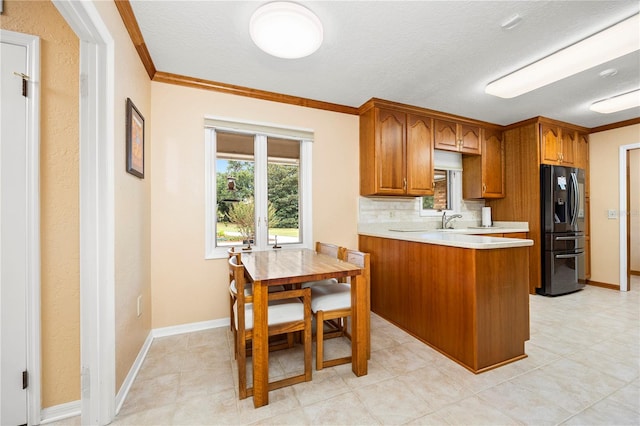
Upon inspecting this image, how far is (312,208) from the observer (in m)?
3.08

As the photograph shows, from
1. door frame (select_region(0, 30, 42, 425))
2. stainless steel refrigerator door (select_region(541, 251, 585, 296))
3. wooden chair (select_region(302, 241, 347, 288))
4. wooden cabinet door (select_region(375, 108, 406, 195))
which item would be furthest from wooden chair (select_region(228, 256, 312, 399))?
stainless steel refrigerator door (select_region(541, 251, 585, 296))

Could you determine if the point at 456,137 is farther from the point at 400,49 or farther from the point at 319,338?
the point at 319,338

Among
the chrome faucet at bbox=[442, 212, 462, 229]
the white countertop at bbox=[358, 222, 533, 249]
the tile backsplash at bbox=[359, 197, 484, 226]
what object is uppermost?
the tile backsplash at bbox=[359, 197, 484, 226]

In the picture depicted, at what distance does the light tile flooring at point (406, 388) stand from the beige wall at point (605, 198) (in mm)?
2202

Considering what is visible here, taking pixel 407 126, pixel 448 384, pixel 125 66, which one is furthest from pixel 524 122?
pixel 125 66

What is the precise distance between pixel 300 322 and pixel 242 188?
1.67 m

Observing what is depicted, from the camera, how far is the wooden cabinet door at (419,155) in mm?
3277

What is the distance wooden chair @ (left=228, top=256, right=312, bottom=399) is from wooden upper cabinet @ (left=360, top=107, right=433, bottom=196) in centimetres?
181

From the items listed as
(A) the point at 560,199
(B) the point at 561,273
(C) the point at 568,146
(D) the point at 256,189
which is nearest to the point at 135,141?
(D) the point at 256,189

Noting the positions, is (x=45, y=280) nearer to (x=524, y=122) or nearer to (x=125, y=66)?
(x=125, y=66)

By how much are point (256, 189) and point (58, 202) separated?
161 centimetres

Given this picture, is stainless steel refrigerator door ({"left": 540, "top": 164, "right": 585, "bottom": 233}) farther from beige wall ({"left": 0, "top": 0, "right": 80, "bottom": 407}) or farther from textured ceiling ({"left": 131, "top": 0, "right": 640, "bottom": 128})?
beige wall ({"left": 0, "top": 0, "right": 80, "bottom": 407})

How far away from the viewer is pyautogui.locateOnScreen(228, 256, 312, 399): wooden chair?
1.57m

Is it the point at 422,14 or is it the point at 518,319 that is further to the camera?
the point at 518,319
